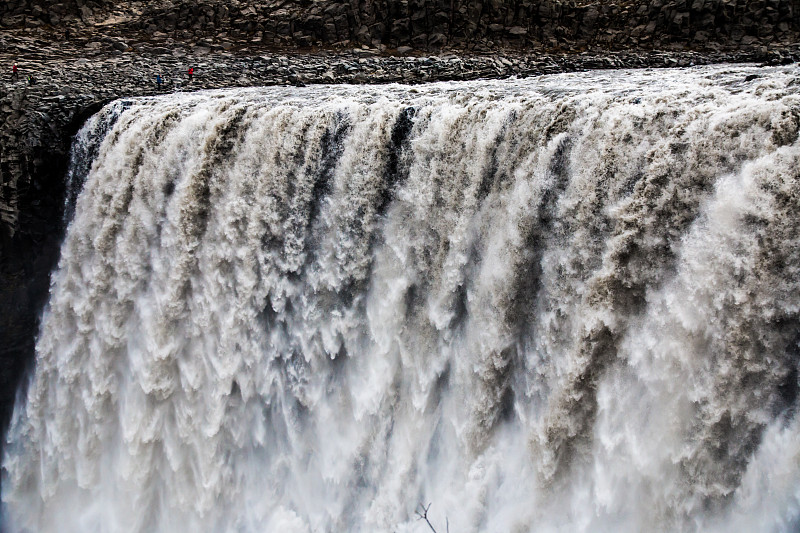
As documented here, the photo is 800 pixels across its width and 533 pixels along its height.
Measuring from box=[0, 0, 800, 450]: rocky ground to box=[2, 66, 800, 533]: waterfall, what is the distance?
3.65 ft

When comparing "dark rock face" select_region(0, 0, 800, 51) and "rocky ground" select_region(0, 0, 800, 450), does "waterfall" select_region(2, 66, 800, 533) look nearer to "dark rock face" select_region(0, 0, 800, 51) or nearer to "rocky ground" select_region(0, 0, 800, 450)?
"rocky ground" select_region(0, 0, 800, 450)

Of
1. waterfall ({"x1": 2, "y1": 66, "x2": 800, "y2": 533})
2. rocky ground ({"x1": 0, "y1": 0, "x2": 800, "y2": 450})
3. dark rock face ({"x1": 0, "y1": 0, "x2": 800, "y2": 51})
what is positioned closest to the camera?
waterfall ({"x1": 2, "y1": 66, "x2": 800, "y2": 533})

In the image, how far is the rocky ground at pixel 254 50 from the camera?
9.62m

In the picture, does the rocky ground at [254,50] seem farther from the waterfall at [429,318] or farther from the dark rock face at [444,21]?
the waterfall at [429,318]

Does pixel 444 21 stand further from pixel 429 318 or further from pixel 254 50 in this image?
pixel 429 318

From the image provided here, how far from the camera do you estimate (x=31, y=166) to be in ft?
31.7

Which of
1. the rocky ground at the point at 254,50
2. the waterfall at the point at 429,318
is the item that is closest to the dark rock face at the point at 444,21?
the rocky ground at the point at 254,50

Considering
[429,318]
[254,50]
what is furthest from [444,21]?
[429,318]

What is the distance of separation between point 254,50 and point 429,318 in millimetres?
10075

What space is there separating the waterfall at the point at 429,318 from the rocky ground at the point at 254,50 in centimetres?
111

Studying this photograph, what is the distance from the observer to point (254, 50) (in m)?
13.6

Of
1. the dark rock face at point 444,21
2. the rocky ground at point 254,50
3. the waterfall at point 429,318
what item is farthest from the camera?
the dark rock face at point 444,21

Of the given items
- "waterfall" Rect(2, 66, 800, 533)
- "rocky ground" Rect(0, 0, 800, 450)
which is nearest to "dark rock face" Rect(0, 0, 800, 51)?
"rocky ground" Rect(0, 0, 800, 450)

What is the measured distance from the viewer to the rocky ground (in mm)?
9625
